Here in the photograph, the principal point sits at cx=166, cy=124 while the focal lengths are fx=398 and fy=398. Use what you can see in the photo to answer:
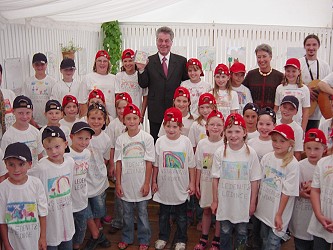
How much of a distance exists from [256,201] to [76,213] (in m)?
1.59

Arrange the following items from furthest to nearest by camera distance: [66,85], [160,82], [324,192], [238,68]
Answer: [66,85] < [160,82] < [238,68] < [324,192]

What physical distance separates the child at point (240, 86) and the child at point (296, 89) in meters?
0.33

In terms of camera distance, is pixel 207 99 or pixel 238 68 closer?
pixel 207 99

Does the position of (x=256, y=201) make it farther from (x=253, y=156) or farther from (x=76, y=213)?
(x=76, y=213)

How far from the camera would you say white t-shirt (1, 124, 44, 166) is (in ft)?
11.4

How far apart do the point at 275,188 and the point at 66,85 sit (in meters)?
2.78

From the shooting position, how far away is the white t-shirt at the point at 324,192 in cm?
297

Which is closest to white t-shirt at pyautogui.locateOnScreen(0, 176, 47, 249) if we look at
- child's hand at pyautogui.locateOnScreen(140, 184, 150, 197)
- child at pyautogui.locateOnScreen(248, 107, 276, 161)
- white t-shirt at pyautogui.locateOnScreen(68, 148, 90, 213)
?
white t-shirt at pyautogui.locateOnScreen(68, 148, 90, 213)

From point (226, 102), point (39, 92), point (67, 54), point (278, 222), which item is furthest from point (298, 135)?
point (67, 54)

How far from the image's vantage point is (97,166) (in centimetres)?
382

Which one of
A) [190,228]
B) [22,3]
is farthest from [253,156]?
[22,3]

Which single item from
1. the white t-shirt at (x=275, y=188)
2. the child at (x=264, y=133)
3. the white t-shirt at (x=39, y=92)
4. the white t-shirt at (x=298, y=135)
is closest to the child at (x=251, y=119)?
the child at (x=264, y=133)

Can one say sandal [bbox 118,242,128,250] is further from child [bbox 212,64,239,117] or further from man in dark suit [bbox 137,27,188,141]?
child [bbox 212,64,239,117]

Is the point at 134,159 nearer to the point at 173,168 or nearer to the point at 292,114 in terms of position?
the point at 173,168
